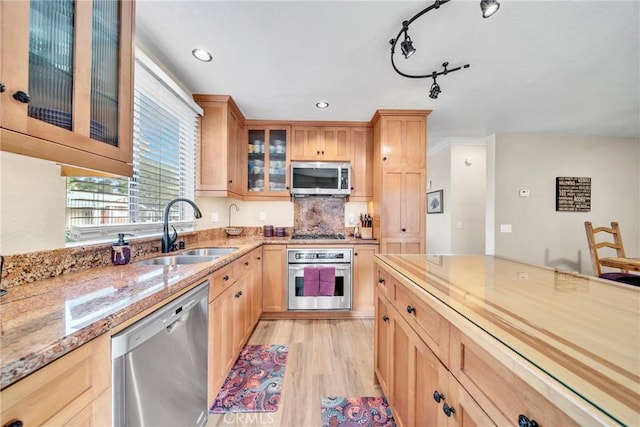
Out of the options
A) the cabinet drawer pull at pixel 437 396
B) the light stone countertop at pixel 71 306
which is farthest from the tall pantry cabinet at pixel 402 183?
the light stone countertop at pixel 71 306

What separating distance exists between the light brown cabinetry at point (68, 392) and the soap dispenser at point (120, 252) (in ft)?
2.81

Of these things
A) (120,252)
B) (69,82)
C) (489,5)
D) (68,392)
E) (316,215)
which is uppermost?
(489,5)

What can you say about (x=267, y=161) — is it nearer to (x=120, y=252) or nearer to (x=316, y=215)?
(x=316, y=215)

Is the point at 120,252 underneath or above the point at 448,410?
above

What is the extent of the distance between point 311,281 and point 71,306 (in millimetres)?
2081

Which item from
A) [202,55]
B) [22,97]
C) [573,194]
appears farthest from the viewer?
[573,194]

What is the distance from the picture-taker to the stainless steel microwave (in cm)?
299

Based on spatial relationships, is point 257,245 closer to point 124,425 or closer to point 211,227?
point 211,227

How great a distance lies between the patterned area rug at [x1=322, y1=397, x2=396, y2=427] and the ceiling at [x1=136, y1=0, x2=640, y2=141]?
8.09 feet

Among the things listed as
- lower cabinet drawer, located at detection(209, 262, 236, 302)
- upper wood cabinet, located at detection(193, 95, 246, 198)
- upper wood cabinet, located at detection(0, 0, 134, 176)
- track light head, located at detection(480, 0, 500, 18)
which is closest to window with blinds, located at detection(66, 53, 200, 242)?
upper wood cabinet, located at detection(193, 95, 246, 198)

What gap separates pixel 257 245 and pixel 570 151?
15.8 feet

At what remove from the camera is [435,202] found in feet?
15.5

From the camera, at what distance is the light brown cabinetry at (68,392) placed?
1.58 ft

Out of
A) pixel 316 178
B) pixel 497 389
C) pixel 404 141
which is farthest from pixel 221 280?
pixel 404 141
